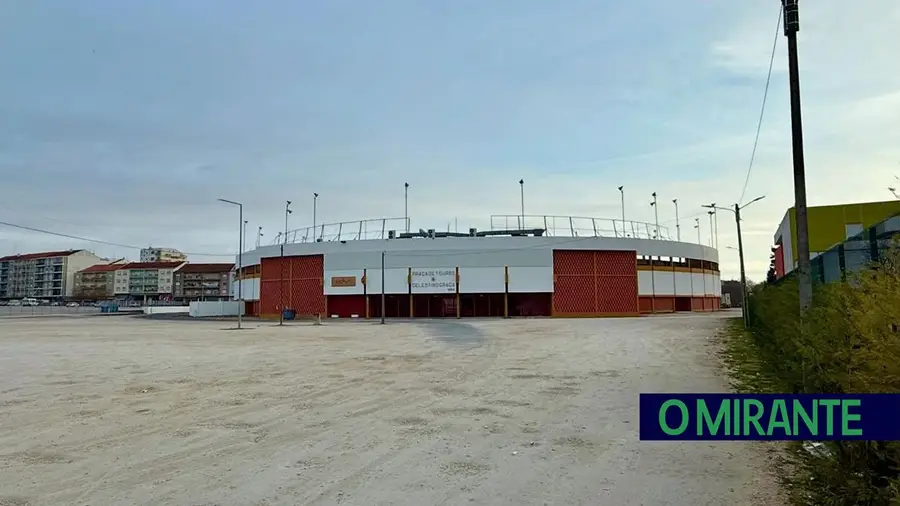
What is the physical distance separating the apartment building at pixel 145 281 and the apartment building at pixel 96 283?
1616 mm

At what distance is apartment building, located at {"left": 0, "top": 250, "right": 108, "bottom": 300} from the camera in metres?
160

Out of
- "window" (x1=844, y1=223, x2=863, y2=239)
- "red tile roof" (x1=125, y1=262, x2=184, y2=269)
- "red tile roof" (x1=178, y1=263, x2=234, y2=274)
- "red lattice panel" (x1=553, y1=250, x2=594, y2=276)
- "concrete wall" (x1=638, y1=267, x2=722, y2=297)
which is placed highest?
"red tile roof" (x1=125, y1=262, x2=184, y2=269)

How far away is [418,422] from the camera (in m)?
8.84

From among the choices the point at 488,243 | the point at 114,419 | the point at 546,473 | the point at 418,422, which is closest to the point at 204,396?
the point at 114,419

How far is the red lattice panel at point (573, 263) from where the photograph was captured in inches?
2276

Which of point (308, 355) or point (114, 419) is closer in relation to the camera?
point (114, 419)

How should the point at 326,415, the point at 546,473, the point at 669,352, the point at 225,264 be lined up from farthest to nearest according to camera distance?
the point at 225,264
the point at 669,352
the point at 326,415
the point at 546,473

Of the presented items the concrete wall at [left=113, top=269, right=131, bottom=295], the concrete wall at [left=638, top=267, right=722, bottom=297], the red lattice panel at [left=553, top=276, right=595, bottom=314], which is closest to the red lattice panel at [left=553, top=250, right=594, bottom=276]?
the red lattice panel at [left=553, top=276, right=595, bottom=314]

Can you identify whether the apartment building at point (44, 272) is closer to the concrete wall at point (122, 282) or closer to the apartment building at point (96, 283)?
the apartment building at point (96, 283)

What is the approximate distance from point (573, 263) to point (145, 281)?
13482 cm

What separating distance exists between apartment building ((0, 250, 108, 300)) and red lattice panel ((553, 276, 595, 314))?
147 meters

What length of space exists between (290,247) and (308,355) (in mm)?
46624

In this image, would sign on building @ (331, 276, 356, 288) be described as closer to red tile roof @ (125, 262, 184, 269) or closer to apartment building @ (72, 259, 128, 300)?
red tile roof @ (125, 262, 184, 269)

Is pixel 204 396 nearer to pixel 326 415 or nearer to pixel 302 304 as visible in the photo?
pixel 326 415
